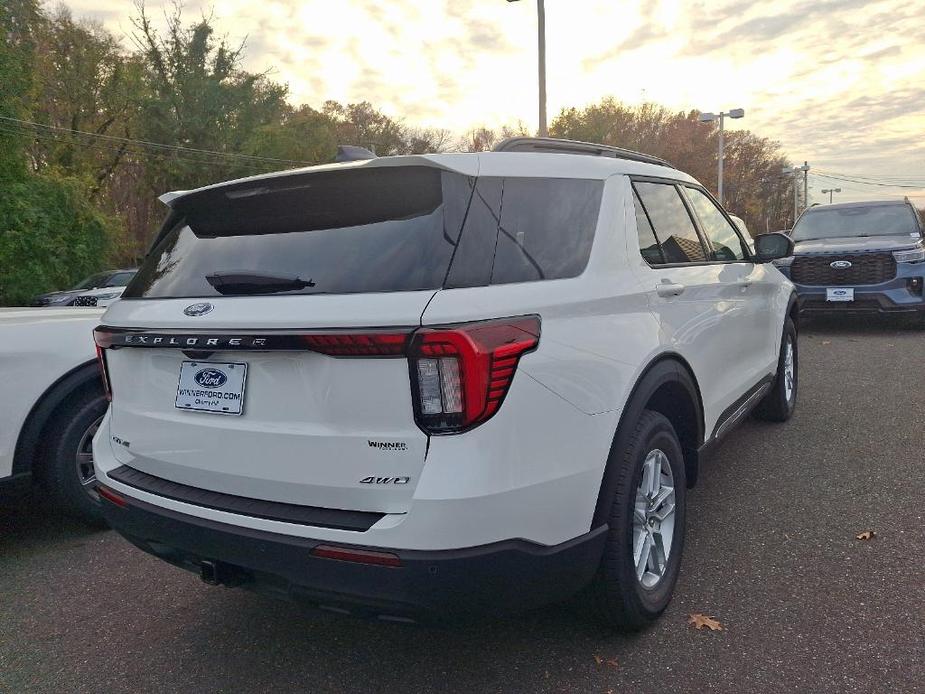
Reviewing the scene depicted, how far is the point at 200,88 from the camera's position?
30547mm

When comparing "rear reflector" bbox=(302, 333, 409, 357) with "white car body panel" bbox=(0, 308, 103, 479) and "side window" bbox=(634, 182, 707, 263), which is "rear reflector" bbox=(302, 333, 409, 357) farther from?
"white car body panel" bbox=(0, 308, 103, 479)

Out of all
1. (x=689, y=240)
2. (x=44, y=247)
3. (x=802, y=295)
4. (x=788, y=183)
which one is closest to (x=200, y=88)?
(x=44, y=247)

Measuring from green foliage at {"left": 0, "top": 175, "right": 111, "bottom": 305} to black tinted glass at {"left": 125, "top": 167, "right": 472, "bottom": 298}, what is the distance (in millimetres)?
19920

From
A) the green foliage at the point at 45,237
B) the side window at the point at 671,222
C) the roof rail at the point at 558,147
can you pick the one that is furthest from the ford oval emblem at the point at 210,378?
the green foliage at the point at 45,237

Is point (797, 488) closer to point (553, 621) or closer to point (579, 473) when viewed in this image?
point (553, 621)

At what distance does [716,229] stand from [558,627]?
8.05 feet

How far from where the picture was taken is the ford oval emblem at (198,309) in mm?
2243

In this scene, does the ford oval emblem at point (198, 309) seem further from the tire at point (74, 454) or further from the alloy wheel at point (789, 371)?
the alloy wheel at point (789, 371)

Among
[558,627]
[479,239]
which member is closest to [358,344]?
[479,239]

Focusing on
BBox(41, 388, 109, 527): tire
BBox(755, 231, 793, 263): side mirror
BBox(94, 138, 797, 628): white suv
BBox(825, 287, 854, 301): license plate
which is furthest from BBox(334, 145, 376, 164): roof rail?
BBox(825, 287, 854, 301): license plate

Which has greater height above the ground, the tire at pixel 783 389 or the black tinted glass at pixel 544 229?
the black tinted glass at pixel 544 229

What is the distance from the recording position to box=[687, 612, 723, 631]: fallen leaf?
272cm

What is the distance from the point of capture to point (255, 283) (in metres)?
2.22

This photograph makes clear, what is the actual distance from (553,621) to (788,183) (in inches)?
3098
